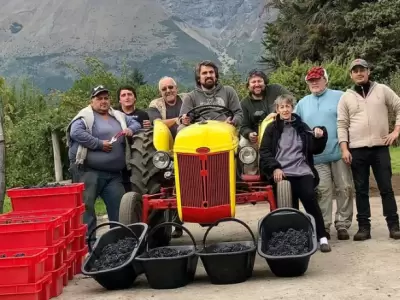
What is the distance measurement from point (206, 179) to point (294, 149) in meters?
1.25

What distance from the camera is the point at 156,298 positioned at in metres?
5.62

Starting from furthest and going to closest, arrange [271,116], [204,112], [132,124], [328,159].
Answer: [132,124], [328,159], [271,116], [204,112]

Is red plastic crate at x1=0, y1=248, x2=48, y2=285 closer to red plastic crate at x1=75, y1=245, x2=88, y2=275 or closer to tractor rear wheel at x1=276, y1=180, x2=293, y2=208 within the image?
red plastic crate at x1=75, y1=245, x2=88, y2=275

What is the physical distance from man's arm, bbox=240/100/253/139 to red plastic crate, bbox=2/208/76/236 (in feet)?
6.77

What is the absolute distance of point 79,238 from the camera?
7047 millimetres

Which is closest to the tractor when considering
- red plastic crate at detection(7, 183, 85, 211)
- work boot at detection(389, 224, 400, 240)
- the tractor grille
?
the tractor grille

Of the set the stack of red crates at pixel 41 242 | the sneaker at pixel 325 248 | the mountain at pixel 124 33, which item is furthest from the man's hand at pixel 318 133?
the mountain at pixel 124 33

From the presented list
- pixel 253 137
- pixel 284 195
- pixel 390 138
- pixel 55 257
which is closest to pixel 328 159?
pixel 390 138

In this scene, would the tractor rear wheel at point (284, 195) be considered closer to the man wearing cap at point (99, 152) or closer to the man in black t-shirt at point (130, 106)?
the man wearing cap at point (99, 152)

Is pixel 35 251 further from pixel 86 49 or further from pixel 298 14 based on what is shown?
pixel 86 49

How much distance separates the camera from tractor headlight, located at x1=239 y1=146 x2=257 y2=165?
711 centimetres

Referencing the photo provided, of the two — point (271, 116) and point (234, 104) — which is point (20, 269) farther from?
point (271, 116)

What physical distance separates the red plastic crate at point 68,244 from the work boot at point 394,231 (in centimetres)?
331

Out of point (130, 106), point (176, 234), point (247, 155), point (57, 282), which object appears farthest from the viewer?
point (176, 234)
